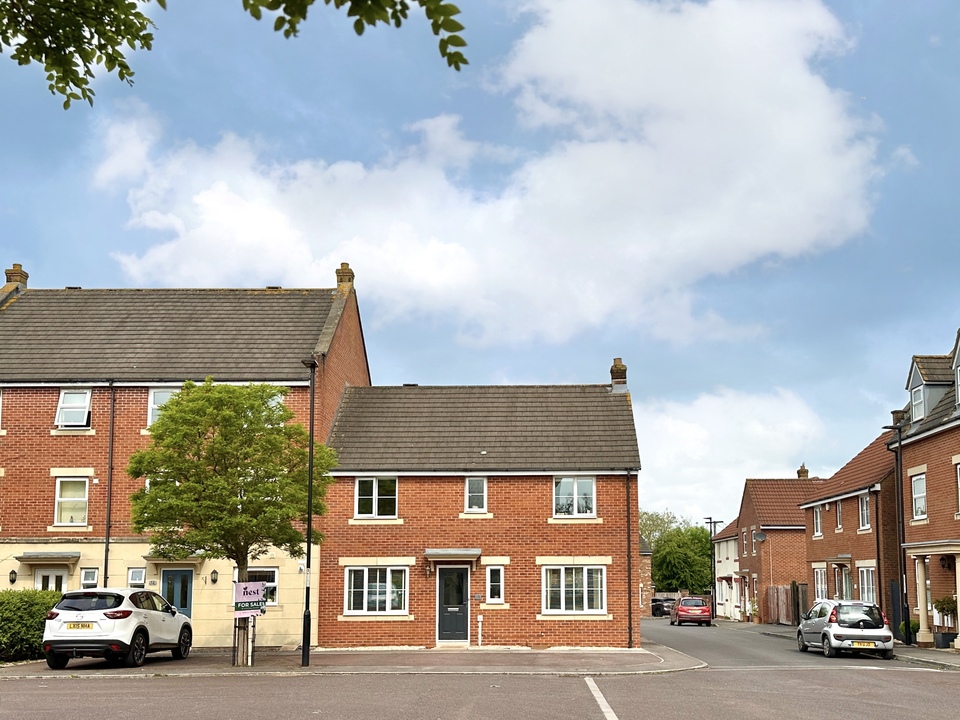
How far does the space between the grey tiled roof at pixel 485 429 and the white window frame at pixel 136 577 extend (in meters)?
6.30

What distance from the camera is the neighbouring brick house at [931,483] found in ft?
100

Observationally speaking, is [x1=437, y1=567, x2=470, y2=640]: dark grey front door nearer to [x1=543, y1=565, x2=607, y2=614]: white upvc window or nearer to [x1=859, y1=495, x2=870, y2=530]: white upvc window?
[x1=543, y1=565, x2=607, y2=614]: white upvc window

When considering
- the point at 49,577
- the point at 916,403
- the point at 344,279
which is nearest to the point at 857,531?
the point at 916,403

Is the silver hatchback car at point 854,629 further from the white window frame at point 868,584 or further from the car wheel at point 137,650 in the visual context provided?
the car wheel at point 137,650

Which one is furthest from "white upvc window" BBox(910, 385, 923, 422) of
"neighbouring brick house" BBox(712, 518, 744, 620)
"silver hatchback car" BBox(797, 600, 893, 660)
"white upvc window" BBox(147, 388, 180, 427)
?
"neighbouring brick house" BBox(712, 518, 744, 620)

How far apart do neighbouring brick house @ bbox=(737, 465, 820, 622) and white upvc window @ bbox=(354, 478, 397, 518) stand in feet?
95.1

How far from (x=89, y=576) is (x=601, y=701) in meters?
19.2

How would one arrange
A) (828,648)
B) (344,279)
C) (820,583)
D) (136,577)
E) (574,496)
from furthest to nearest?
(820,583), (344,279), (574,496), (136,577), (828,648)

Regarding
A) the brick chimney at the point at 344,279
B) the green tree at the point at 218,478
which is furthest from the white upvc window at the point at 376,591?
the brick chimney at the point at 344,279

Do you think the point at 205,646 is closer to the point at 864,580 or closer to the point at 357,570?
the point at 357,570

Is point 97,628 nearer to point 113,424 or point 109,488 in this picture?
point 109,488

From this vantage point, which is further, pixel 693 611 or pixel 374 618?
pixel 693 611

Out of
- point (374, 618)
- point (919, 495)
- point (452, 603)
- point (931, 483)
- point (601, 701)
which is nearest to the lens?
point (601, 701)

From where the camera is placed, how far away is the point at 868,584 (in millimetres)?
38906
